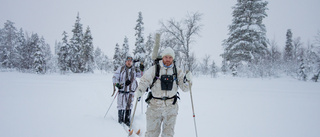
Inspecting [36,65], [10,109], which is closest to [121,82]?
[10,109]

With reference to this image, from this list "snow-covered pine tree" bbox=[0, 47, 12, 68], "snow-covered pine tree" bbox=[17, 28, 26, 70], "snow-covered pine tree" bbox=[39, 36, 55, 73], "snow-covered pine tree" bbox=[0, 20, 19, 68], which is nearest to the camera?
"snow-covered pine tree" bbox=[0, 47, 12, 68]

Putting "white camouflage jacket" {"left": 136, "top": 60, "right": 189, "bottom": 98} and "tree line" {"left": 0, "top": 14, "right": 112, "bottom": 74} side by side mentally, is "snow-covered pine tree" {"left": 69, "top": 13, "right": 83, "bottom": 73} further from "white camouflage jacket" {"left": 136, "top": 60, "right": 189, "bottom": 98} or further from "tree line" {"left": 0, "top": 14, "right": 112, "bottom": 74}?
"white camouflage jacket" {"left": 136, "top": 60, "right": 189, "bottom": 98}

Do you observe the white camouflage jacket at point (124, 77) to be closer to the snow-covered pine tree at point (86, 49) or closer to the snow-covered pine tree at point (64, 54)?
the snow-covered pine tree at point (64, 54)

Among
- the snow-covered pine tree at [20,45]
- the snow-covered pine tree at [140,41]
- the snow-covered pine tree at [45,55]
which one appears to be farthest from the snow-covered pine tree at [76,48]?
the snow-covered pine tree at [140,41]

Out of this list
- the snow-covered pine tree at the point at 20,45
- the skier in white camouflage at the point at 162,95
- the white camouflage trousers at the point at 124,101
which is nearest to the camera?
the skier in white camouflage at the point at 162,95

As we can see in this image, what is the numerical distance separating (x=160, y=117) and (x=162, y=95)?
0.49 meters

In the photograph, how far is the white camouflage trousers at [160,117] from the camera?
122 inches

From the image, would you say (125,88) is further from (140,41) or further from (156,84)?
(140,41)

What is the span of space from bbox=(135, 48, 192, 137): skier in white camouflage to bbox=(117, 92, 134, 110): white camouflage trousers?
2.29m

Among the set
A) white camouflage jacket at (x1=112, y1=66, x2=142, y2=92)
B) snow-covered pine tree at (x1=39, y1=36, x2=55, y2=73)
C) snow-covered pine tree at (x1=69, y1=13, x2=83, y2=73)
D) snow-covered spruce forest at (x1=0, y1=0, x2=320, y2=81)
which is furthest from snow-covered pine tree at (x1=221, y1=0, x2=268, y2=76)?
snow-covered pine tree at (x1=39, y1=36, x2=55, y2=73)

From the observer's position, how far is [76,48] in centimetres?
3192

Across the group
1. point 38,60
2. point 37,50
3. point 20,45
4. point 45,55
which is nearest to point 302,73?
point 38,60

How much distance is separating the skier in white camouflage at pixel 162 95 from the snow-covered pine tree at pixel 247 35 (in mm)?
17349

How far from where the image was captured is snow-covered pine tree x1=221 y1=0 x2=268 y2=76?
1756 centimetres
